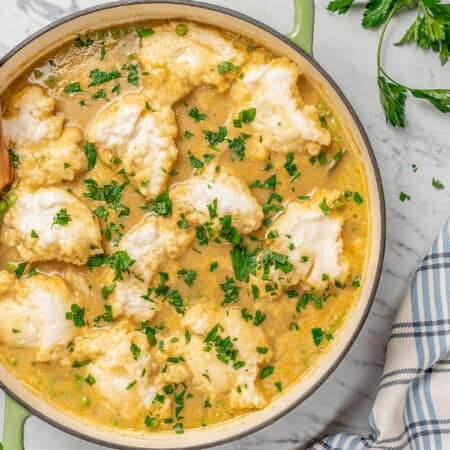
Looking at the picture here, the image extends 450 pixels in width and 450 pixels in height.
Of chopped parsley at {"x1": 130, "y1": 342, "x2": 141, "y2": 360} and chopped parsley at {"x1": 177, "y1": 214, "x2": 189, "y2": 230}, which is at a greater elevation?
chopped parsley at {"x1": 177, "y1": 214, "x2": 189, "y2": 230}

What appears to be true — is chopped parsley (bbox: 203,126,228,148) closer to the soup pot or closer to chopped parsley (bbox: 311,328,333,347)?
the soup pot

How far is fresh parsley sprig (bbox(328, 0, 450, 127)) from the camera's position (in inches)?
114

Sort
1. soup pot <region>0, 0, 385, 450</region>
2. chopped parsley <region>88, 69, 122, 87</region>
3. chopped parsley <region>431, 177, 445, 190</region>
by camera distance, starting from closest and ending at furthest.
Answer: soup pot <region>0, 0, 385, 450</region>
chopped parsley <region>88, 69, 122, 87</region>
chopped parsley <region>431, 177, 445, 190</region>

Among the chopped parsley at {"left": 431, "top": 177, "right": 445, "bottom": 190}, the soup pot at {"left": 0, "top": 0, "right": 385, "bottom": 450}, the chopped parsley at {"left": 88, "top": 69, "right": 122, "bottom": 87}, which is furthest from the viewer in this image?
the chopped parsley at {"left": 431, "top": 177, "right": 445, "bottom": 190}

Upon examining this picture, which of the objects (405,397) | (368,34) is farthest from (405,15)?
(405,397)

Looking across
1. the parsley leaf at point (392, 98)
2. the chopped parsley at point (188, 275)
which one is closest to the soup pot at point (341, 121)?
the parsley leaf at point (392, 98)

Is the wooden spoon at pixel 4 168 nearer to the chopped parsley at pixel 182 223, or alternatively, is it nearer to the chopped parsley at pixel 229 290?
the chopped parsley at pixel 182 223

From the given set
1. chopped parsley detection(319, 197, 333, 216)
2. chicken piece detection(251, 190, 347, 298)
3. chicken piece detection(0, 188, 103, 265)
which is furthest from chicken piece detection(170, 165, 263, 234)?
chicken piece detection(0, 188, 103, 265)

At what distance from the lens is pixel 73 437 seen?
3125 millimetres

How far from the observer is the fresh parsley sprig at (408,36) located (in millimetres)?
2900

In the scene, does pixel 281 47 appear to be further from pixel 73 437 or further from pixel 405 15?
pixel 73 437

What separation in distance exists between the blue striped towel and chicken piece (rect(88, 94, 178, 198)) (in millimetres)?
1113

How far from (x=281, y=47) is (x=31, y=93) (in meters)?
0.94

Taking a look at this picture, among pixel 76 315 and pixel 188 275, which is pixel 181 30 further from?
pixel 76 315
